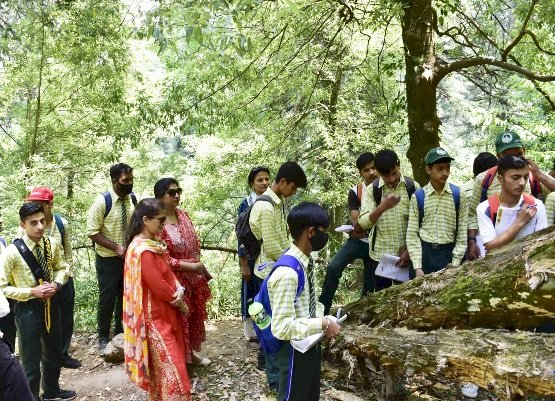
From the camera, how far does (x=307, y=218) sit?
2.97m

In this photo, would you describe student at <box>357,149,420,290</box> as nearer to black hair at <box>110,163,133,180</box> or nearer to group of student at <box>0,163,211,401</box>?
group of student at <box>0,163,211,401</box>

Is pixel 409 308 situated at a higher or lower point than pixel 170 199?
lower

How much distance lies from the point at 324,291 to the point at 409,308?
1460 mm

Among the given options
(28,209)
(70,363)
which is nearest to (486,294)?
(28,209)

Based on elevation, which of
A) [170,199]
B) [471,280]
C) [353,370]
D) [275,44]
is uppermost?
[275,44]

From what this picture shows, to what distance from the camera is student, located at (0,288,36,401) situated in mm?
3123

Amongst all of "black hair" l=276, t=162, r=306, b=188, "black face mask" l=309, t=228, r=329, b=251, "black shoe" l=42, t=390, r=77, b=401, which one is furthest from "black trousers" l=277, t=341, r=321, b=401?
"black shoe" l=42, t=390, r=77, b=401

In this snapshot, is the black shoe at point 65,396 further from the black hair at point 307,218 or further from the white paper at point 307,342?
the black hair at point 307,218

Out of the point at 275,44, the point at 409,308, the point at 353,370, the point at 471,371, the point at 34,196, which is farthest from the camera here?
the point at 275,44

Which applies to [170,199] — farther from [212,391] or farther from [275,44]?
[275,44]

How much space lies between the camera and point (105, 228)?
5723 millimetres

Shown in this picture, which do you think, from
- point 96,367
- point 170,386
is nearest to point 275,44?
point 96,367

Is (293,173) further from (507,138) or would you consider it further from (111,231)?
(111,231)

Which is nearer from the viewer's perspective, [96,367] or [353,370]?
[353,370]
